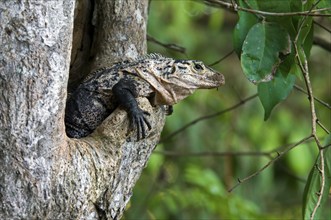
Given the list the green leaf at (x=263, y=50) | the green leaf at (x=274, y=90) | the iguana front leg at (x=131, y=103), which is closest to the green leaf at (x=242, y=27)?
the green leaf at (x=263, y=50)

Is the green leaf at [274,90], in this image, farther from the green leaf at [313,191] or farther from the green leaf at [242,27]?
the green leaf at [313,191]

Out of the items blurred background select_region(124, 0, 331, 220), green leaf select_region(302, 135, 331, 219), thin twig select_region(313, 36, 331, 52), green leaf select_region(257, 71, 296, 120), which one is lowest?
blurred background select_region(124, 0, 331, 220)

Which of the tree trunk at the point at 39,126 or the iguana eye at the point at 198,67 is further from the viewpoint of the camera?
the iguana eye at the point at 198,67

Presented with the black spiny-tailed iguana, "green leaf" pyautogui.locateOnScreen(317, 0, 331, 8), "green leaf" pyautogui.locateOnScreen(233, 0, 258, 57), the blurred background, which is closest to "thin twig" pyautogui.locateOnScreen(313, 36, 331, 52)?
"green leaf" pyautogui.locateOnScreen(317, 0, 331, 8)

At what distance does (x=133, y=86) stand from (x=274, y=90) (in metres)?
0.56

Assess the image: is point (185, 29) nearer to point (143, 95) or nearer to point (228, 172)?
point (228, 172)

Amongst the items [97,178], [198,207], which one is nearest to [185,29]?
[198,207]

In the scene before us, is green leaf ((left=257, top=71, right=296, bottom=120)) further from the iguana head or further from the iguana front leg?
the iguana front leg

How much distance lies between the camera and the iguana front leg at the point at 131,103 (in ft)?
9.21

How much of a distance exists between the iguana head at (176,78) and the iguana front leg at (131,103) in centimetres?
9

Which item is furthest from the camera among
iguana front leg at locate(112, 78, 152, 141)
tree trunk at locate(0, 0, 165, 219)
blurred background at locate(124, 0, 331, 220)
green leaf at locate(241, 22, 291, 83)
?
blurred background at locate(124, 0, 331, 220)

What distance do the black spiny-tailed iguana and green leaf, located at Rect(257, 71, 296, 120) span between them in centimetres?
19

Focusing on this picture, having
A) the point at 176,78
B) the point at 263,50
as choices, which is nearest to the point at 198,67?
the point at 176,78

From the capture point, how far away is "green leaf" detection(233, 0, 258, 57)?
316 centimetres
